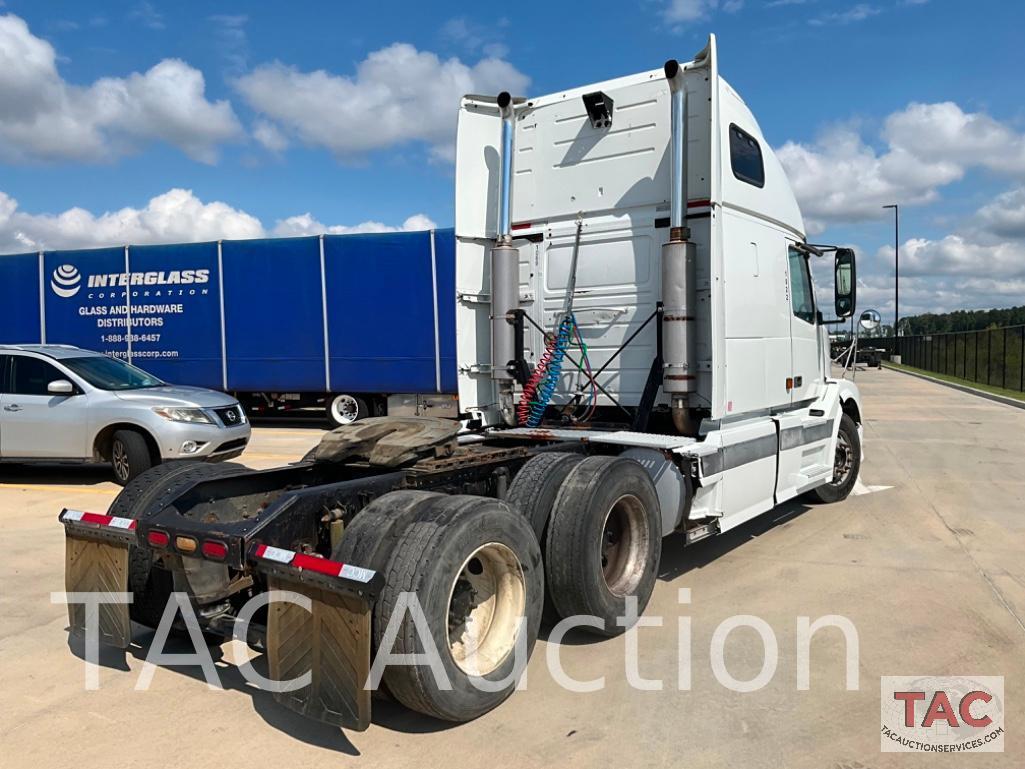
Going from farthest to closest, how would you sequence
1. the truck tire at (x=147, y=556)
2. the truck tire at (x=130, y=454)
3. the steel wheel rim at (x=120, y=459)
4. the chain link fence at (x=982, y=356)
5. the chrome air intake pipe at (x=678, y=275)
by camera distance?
the chain link fence at (x=982, y=356)
the steel wheel rim at (x=120, y=459)
the truck tire at (x=130, y=454)
the chrome air intake pipe at (x=678, y=275)
the truck tire at (x=147, y=556)

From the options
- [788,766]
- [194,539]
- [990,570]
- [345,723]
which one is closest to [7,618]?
[194,539]

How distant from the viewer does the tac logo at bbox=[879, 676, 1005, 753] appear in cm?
331

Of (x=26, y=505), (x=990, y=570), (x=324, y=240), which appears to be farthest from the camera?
(x=324, y=240)

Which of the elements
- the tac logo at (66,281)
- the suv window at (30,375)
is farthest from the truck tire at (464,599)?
the tac logo at (66,281)

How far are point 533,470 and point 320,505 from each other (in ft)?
4.24

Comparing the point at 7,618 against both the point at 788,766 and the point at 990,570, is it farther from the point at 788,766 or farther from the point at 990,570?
the point at 990,570

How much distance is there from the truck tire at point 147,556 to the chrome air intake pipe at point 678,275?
3110 mm

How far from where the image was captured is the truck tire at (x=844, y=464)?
7980 mm

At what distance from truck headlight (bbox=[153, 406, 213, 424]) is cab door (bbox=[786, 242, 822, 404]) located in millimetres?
6410

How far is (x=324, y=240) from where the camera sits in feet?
49.5

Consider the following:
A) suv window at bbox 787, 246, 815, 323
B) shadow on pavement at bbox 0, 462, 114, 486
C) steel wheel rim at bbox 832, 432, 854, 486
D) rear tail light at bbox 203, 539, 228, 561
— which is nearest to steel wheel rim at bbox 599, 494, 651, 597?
rear tail light at bbox 203, 539, 228, 561

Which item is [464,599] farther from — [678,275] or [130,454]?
[130,454]

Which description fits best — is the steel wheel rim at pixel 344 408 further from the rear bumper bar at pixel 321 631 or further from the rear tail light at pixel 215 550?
the rear bumper bar at pixel 321 631

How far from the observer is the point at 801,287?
7238 mm
